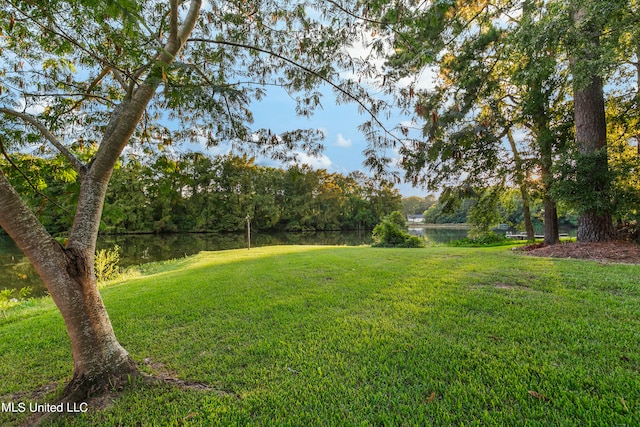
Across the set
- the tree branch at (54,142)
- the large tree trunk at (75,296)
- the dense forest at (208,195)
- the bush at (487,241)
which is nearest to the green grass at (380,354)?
the large tree trunk at (75,296)

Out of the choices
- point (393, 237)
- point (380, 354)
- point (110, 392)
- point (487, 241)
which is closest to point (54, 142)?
point (110, 392)

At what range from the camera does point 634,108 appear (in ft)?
25.1

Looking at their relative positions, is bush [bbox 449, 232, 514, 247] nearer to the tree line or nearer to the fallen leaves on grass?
the tree line

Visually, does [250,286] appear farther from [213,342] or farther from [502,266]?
[502,266]

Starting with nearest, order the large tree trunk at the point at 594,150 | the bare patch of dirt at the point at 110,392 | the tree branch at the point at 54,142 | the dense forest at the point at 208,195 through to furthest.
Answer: the bare patch of dirt at the point at 110,392 → the tree branch at the point at 54,142 → the dense forest at the point at 208,195 → the large tree trunk at the point at 594,150

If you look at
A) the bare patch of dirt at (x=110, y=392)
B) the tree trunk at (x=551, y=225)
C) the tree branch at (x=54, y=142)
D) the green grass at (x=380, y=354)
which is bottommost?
the bare patch of dirt at (x=110, y=392)

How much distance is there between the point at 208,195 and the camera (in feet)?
13.1

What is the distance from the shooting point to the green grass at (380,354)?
5.42ft

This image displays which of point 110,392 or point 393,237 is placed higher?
point 393,237

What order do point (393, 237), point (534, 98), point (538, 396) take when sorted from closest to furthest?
point (538, 396), point (534, 98), point (393, 237)

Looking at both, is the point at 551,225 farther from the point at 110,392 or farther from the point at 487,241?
the point at 110,392

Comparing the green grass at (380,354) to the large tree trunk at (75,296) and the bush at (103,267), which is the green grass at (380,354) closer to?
the large tree trunk at (75,296)

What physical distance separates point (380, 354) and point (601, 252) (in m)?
6.89

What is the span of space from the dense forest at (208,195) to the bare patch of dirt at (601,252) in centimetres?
431
